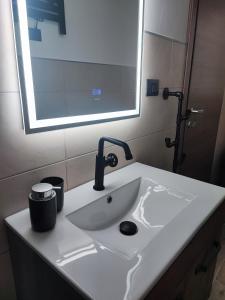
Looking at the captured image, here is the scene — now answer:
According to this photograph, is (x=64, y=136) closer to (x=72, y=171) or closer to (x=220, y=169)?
(x=72, y=171)

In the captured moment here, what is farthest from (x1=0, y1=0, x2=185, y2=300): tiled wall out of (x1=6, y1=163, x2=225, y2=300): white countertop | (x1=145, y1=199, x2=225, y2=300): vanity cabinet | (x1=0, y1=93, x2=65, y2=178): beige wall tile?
(x1=145, y1=199, x2=225, y2=300): vanity cabinet

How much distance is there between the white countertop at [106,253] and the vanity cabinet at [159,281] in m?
0.03

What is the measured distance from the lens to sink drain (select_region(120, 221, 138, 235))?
82 cm

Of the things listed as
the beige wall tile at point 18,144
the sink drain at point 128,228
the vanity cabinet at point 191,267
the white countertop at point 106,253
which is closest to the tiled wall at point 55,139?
the beige wall tile at point 18,144

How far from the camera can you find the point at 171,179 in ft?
3.34

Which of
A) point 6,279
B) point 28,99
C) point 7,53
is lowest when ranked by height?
point 6,279

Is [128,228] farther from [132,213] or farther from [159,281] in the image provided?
[159,281]

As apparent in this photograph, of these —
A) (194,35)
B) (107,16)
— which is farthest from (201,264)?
(194,35)

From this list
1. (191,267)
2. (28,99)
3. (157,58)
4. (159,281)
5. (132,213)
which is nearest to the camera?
(159,281)

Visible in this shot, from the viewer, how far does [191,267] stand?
0.78 meters

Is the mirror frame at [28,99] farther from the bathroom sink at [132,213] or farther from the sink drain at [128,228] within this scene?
the sink drain at [128,228]

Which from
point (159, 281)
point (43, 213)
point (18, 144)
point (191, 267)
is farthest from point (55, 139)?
point (191, 267)

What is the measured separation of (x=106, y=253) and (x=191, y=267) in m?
0.40

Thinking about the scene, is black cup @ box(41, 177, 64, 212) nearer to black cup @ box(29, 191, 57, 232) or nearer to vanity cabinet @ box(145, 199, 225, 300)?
black cup @ box(29, 191, 57, 232)
